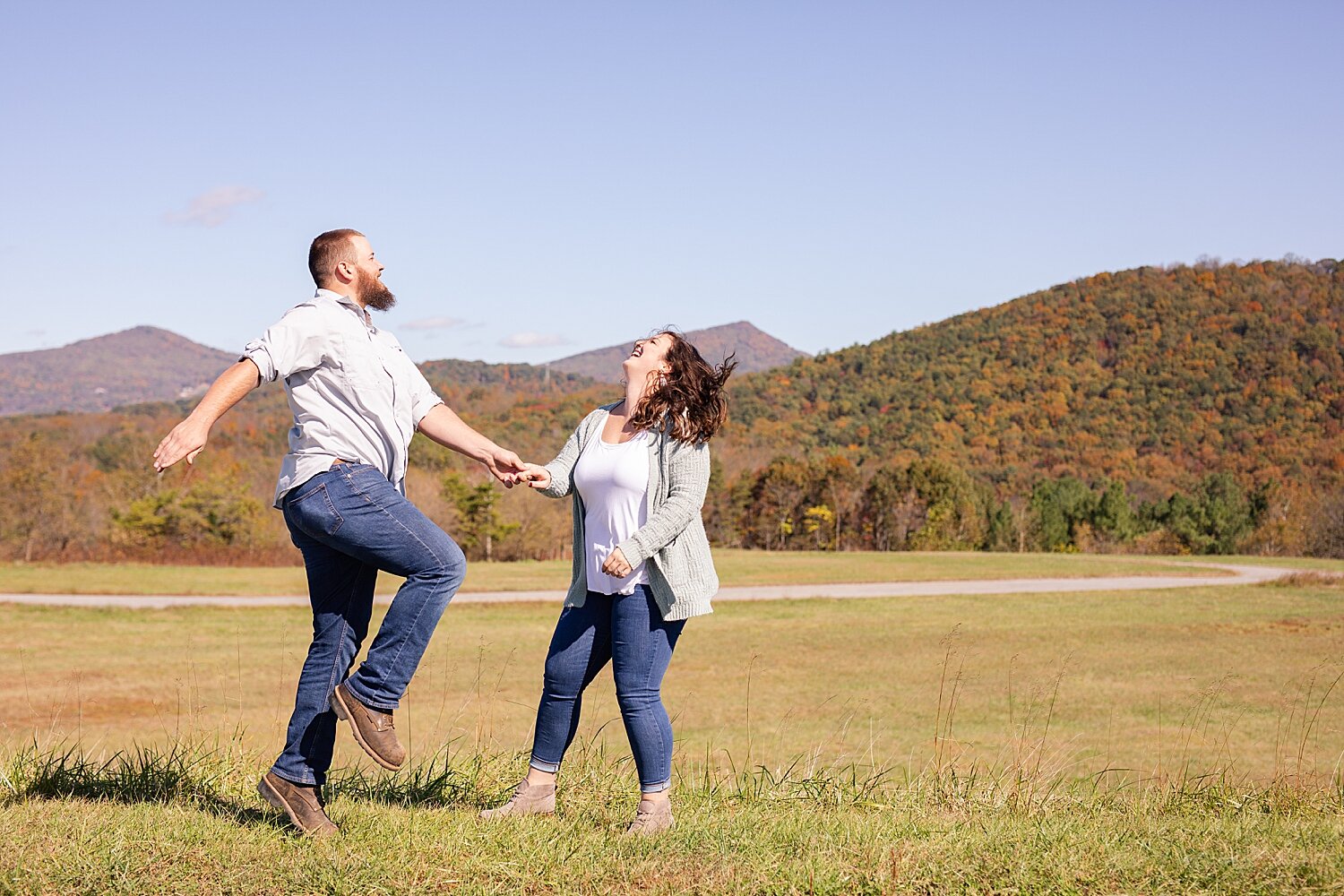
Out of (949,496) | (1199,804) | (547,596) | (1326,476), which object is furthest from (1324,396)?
(1199,804)

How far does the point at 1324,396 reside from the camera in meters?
89.6

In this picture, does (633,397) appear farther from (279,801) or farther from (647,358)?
(279,801)

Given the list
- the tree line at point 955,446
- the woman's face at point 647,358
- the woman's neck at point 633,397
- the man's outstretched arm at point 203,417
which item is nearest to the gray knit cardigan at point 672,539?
the woman's neck at point 633,397

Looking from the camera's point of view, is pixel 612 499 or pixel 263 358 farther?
pixel 612 499

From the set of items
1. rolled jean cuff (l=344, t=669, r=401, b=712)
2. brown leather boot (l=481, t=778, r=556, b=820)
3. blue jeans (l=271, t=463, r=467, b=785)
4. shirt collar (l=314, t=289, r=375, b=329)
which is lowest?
brown leather boot (l=481, t=778, r=556, b=820)

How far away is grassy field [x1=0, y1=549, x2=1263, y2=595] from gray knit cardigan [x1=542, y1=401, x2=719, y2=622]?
95.1ft

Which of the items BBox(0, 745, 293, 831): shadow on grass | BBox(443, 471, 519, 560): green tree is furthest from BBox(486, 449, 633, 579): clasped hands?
BBox(443, 471, 519, 560): green tree

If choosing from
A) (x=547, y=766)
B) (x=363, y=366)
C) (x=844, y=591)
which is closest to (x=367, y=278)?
(x=363, y=366)

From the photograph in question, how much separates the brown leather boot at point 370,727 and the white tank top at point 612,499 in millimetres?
908

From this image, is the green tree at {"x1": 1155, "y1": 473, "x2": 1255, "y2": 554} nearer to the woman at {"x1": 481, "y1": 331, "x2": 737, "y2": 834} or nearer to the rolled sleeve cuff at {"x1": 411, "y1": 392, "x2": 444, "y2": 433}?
the woman at {"x1": 481, "y1": 331, "x2": 737, "y2": 834}

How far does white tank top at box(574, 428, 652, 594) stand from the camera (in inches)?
166

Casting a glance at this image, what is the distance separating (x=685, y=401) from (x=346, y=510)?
132 centimetres

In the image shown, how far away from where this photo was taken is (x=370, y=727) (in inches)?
146

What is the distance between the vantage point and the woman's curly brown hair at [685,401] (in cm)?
425
